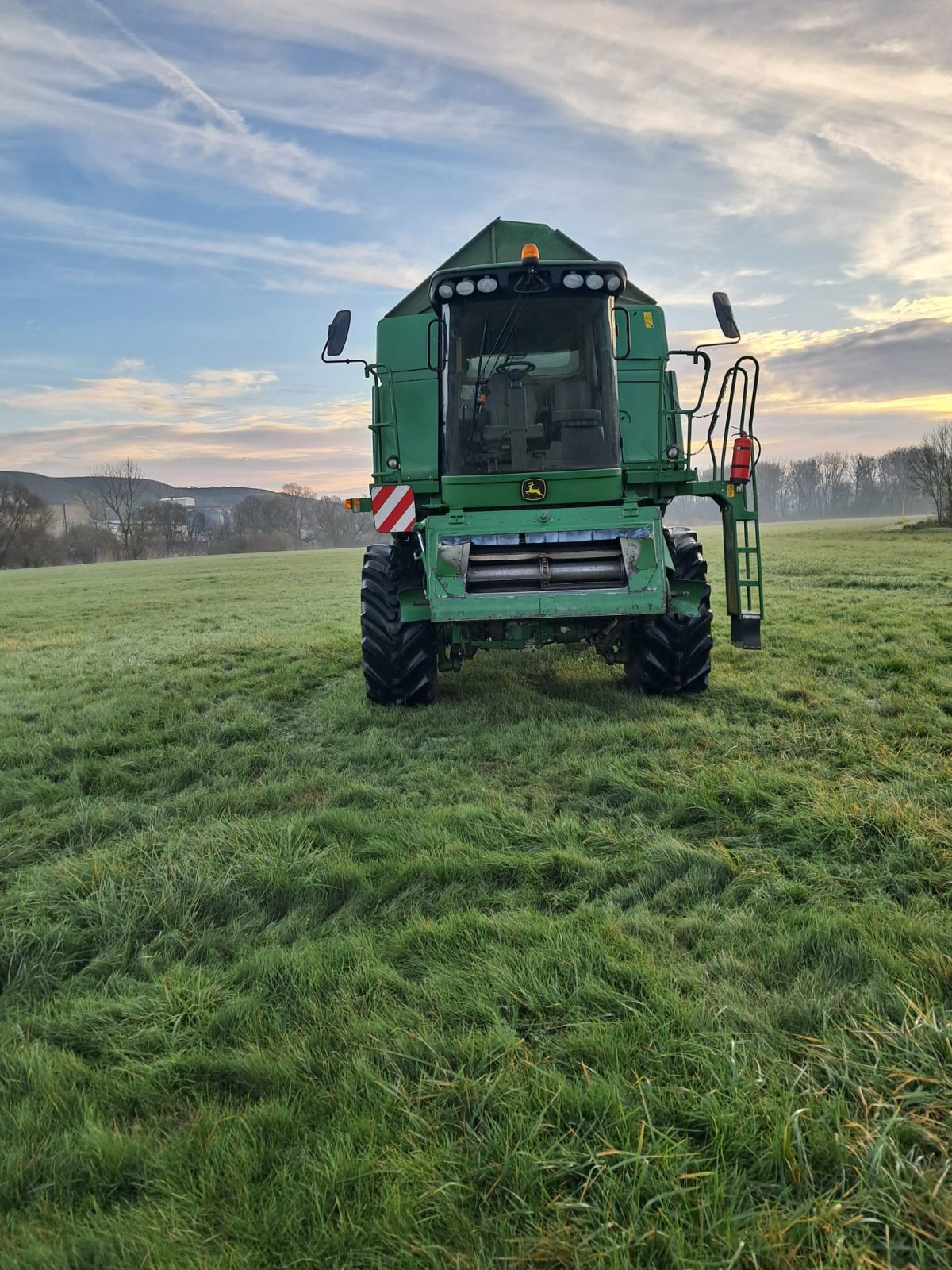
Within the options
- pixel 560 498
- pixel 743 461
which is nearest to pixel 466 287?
pixel 560 498

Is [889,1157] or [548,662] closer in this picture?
[889,1157]

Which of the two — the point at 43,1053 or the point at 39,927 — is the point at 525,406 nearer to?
the point at 39,927

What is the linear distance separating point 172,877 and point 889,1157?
105 inches

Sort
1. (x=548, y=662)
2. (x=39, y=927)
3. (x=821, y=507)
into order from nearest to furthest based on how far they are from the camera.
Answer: (x=39, y=927) < (x=548, y=662) < (x=821, y=507)

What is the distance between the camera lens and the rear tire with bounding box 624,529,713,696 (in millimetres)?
5738

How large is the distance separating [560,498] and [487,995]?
4.15m

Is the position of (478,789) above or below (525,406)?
below

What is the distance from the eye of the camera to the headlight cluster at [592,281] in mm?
5535

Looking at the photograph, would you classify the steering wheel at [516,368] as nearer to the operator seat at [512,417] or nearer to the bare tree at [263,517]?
the operator seat at [512,417]

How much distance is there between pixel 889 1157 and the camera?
63.7 inches

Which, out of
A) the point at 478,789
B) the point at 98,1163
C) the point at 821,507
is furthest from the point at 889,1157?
the point at 821,507

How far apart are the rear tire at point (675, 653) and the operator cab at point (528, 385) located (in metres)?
1.32

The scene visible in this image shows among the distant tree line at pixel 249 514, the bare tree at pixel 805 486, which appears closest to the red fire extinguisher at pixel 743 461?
the distant tree line at pixel 249 514

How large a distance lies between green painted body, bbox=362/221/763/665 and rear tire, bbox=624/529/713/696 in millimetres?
131
